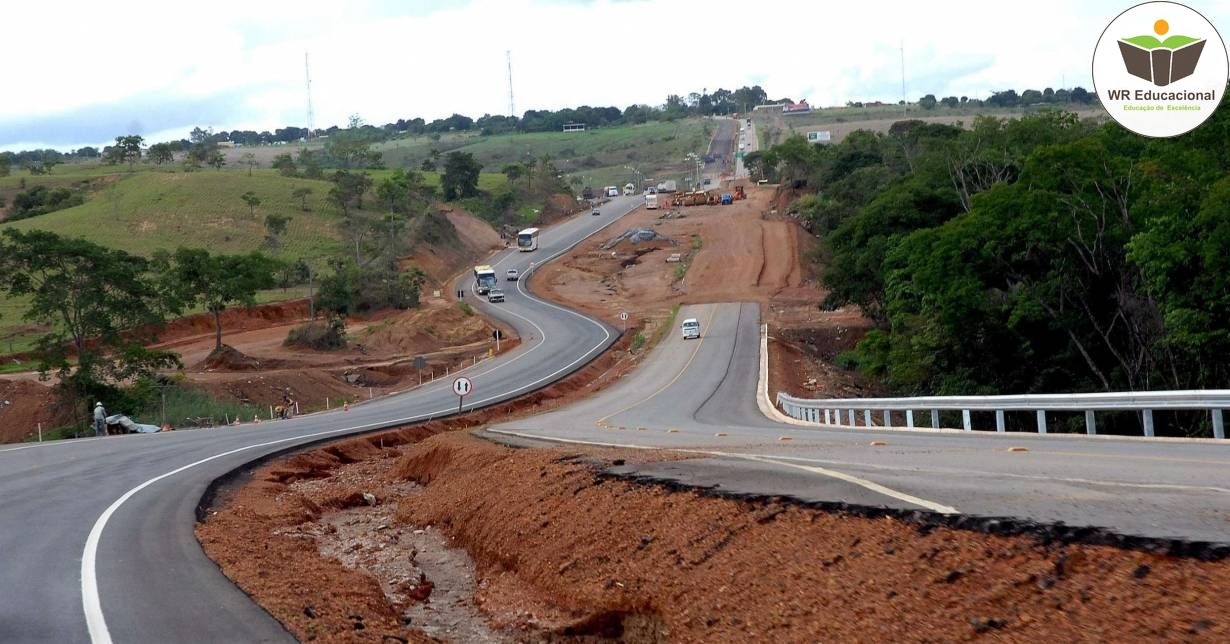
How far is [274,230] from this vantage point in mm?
115562

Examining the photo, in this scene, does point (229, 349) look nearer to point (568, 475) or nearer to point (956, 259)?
point (956, 259)

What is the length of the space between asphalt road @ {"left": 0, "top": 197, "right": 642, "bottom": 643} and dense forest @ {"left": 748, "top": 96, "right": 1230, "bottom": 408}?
68.2ft

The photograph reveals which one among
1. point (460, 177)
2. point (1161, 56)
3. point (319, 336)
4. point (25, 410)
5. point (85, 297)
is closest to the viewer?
point (1161, 56)

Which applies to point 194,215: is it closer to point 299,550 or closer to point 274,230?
point 274,230

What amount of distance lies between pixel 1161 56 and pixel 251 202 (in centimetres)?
10719

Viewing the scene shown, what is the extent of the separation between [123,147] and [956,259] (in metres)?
155

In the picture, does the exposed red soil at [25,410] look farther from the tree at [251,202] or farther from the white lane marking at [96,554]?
the tree at [251,202]

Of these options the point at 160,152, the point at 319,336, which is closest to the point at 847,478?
the point at 319,336

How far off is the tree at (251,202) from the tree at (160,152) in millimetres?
58362

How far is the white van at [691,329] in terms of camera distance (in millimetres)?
72312

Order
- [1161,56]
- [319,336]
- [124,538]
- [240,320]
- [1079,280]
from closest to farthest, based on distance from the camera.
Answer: [124,538]
[1161,56]
[1079,280]
[319,336]
[240,320]

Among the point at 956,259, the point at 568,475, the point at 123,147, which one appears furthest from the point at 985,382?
the point at 123,147

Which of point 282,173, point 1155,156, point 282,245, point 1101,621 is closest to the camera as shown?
point 1101,621

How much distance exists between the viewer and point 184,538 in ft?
45.9
